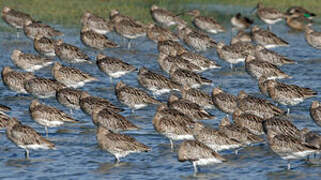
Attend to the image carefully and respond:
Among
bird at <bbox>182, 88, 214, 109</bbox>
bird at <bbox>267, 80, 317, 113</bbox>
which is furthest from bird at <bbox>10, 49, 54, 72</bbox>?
bird at <bbox>267, 80, 317, 113</bbox>

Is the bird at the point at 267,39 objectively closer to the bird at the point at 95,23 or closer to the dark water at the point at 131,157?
the dark water at the point at 131,157

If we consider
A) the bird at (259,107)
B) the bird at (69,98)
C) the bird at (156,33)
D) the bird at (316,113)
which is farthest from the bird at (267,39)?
the bird at (316,113)

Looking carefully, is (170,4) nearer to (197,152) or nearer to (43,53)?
(43,53)

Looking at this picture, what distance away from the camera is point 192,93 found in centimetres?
1878

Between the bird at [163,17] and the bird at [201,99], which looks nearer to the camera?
the bird at [201,99]

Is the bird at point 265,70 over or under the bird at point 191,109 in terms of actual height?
under

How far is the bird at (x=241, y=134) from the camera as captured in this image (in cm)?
1511

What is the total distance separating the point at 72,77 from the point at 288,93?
215 inches

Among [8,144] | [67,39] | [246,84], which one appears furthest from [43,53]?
[8,144]

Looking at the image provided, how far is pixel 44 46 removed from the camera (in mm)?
25641

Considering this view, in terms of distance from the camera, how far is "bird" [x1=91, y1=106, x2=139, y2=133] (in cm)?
1625

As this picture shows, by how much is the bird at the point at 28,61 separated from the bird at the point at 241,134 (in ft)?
29.7

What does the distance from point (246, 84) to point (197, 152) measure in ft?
29.6

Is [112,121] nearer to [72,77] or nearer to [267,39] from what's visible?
[72,77]
